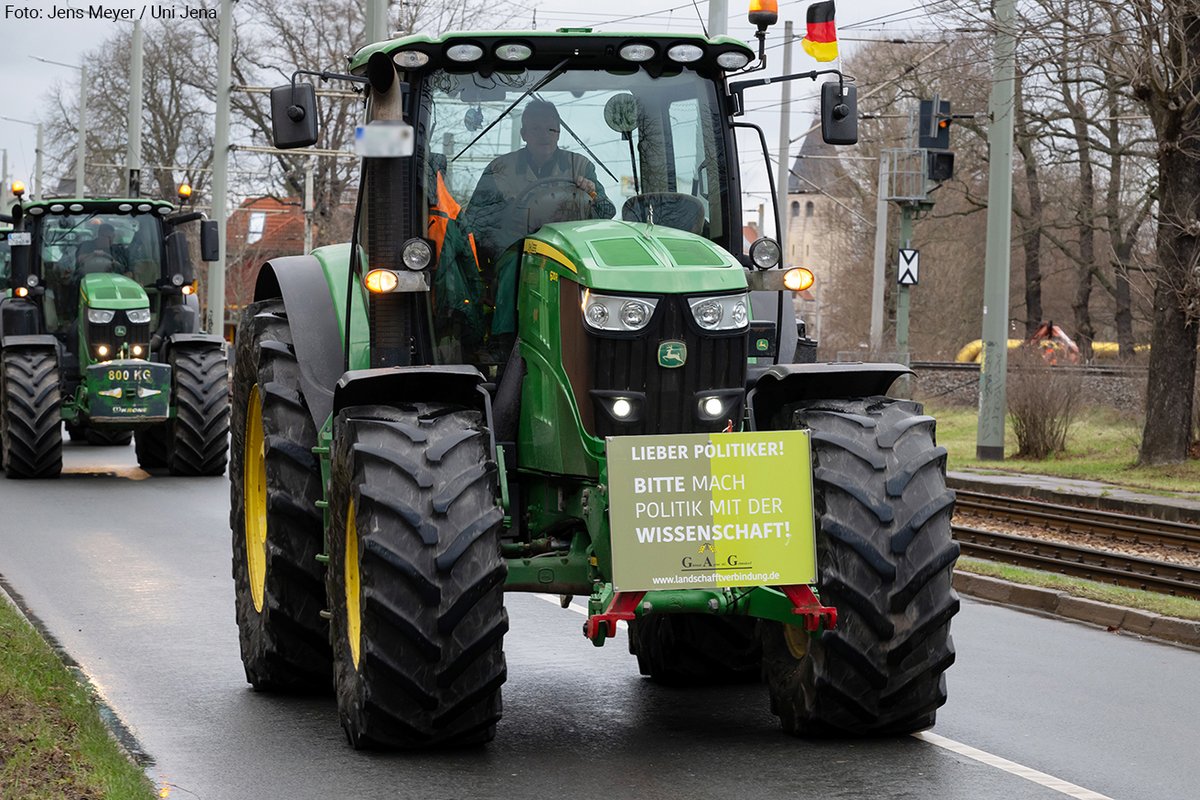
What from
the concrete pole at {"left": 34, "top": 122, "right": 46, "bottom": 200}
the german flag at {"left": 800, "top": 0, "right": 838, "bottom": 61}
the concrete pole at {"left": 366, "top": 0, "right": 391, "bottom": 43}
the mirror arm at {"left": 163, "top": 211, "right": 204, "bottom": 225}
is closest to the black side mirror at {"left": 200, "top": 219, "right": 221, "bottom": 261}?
the mirror arm at {"left": 163, "top": 211, "right": 204, "bottom": 225}

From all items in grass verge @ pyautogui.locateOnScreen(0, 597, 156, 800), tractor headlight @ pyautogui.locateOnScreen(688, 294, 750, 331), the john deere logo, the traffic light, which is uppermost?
the traffic light

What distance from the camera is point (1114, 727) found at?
8.69 m

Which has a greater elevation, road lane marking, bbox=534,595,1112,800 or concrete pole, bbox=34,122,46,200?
concrete pole, bbox=34,122,46,200

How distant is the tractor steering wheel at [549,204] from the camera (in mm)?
8234

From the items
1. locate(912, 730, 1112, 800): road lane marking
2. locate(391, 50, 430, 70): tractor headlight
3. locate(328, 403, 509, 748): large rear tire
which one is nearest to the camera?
locate(328, 403, 509, 748): large rear tire

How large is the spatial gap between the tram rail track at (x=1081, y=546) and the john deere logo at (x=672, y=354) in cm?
788

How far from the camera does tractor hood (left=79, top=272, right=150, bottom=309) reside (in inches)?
880

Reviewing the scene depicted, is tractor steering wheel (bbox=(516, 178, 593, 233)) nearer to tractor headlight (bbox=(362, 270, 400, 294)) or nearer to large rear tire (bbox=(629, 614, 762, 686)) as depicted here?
tractor headlight (bbox=(362, 270, 400, 294))

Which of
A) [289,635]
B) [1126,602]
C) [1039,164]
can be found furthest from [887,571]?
[1039,164]

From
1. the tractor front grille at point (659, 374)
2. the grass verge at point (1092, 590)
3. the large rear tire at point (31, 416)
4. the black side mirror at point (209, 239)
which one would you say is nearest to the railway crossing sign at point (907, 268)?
the black side mirror at point (209, 239)

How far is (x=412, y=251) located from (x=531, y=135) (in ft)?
2.47

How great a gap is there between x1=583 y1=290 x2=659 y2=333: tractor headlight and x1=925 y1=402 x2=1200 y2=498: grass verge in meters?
16.2

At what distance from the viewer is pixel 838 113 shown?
8.44 metres

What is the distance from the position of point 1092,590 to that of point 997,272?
1398 centimetres
